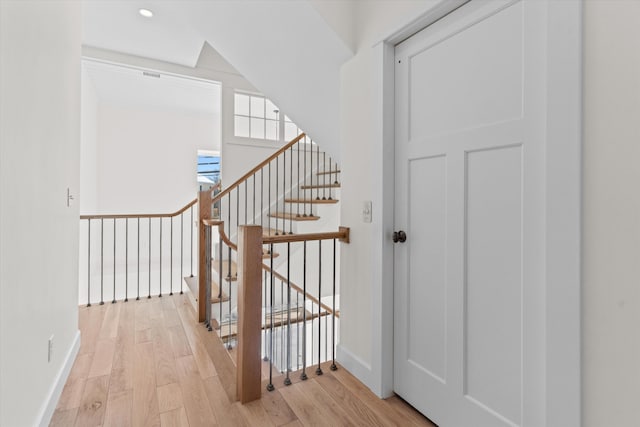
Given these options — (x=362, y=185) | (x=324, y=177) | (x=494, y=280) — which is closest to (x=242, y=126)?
(x=324, y=177)

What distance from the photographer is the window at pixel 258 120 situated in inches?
190

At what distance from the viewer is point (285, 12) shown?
85.5 inches

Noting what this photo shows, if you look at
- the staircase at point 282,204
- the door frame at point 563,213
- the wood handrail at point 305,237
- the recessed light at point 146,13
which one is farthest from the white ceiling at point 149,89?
the door frame at point 563,213

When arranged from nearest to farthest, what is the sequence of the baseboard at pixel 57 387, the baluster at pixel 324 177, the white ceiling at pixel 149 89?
1. the baseboard at pixel 57 387
2. the baluster at pixel 324 177
3. the white ceiling at pixel 149 89

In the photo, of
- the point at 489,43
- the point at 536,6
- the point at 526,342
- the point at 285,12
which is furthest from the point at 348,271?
the point at 285,12

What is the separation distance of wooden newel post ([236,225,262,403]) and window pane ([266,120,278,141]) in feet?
11.6

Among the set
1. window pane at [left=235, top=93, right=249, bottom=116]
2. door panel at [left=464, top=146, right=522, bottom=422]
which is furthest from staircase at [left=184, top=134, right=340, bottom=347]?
door panel at [left=464, top=146, right=522, bottom=422]

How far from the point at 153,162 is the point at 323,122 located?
449 cm

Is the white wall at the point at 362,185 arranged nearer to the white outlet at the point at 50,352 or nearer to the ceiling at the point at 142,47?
the white outlet at the point at 50,352

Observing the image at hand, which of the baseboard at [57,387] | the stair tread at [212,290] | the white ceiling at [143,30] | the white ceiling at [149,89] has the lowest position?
the baseboard at [57,387]

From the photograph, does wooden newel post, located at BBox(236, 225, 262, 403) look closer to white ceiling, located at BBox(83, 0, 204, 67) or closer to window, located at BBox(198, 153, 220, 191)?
white ceiling, located at BBox(83, 0, 204, 67)

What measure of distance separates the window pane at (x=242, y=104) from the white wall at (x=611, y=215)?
4413mm

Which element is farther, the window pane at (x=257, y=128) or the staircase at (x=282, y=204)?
the window pane at (x=257, y=128)

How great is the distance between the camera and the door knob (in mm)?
1757
